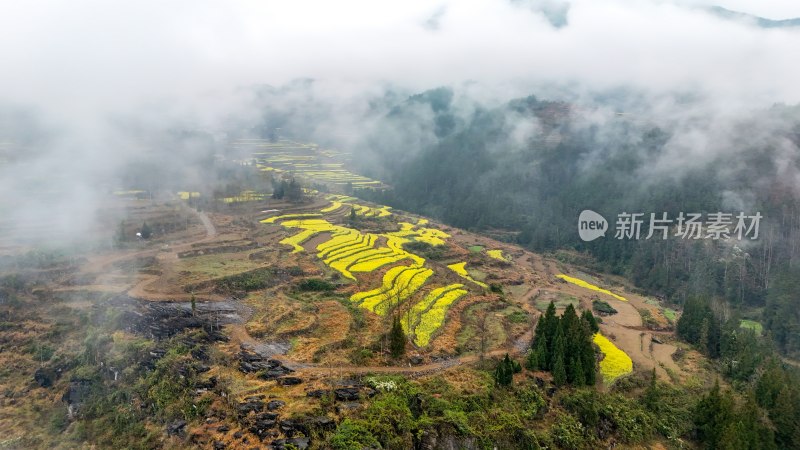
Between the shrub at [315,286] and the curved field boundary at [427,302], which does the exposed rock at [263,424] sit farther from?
the shrub at [315,286]

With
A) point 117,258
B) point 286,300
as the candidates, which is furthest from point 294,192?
point 286,300

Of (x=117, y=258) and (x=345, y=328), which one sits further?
(x=117, y=258)

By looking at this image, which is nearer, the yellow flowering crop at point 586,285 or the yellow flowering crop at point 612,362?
the yellow flowering crop at point 612,362

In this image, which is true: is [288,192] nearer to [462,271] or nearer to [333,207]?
[333,207]

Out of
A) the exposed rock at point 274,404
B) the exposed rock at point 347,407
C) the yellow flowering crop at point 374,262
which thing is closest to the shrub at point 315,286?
the yellow flowering crop at point 374,262

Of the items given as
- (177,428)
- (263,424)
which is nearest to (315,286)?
(177,428)

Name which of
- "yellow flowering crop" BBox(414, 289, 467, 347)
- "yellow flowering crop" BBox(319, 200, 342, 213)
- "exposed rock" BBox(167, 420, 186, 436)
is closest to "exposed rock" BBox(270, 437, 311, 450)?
"exposed rock" BBox(167, 420, 186, 436)

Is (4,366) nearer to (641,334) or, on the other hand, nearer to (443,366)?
(443,366)
